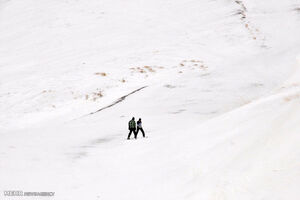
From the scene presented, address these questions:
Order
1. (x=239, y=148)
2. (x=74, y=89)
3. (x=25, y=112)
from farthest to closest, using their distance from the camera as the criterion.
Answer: (x=74, y=89) → (x=25, y=112) → (x=239, y=148)

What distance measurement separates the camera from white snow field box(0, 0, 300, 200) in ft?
28.1

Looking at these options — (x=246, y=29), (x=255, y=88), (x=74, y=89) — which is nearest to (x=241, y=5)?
(x=246, y=29)

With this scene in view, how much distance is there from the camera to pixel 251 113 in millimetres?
10648

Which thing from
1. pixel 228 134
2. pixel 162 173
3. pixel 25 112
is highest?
pixel 228 134

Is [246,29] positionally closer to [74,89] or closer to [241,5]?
[241,5]

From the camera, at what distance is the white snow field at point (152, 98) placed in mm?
8555

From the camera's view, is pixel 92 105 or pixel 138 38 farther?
pixel 138 38

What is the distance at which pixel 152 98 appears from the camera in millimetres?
22750

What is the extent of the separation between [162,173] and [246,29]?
28946mm

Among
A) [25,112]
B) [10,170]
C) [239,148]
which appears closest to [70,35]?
[25,112]

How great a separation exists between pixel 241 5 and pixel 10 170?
36.9 metres

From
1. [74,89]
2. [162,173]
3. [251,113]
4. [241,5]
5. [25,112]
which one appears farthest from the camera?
[241,5]

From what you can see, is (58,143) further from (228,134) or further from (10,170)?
(228,134)

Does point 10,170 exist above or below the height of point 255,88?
above
